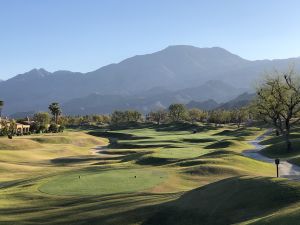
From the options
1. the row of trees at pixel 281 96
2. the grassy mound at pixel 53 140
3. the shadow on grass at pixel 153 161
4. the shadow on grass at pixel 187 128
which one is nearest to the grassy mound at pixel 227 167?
the shadow on grass at pixel 153 161

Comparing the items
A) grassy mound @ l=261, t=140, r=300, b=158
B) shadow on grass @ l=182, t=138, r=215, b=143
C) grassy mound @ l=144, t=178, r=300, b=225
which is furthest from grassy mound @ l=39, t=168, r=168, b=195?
shadow on grass @ l=182, t=138, r=215, b=143

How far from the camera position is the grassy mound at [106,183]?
4119cm

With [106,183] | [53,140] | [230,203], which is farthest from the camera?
[53,140]

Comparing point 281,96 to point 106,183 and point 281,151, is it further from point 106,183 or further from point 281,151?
point 106,183

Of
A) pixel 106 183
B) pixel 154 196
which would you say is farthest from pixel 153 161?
pixel 154 196

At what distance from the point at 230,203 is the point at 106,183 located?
19117 millimetres

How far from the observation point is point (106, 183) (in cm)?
4481

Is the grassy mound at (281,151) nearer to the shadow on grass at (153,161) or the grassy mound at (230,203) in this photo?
the shadow on grass at (153,161)

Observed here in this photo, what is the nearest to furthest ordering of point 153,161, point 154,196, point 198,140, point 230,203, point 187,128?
1. point 230,203
2. point 154,196
3. point 153,161
4. point 198,140
5. point 187,128

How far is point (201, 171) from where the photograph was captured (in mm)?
49406

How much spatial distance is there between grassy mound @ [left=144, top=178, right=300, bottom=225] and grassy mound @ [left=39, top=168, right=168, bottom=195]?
34.7ft

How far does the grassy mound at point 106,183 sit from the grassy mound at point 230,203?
1057cm

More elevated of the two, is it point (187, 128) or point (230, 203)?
point (187, 128)

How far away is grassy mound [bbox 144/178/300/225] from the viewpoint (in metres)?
26.2
